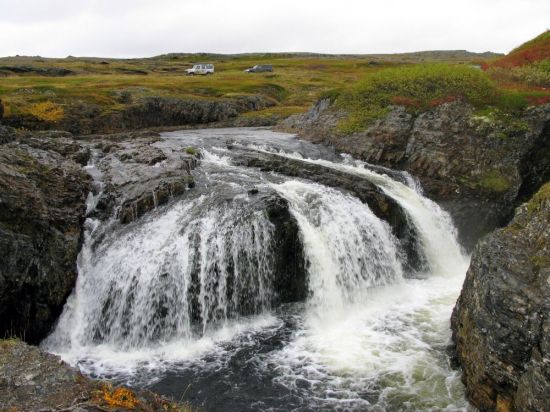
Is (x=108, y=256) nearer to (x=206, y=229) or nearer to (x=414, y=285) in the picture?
(x=206, y=229)

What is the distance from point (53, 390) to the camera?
384 inches

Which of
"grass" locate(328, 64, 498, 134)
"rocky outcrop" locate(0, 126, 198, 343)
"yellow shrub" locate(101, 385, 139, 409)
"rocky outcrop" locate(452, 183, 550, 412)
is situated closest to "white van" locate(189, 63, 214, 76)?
"grass" locate(328, 64, 498, 134)

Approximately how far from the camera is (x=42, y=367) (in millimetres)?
10438

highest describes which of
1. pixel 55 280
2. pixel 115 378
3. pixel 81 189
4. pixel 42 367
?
pixel 81 189

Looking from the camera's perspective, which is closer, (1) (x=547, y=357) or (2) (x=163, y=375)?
(1) (x=547, y=357)

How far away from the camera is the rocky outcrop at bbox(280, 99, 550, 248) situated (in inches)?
1193

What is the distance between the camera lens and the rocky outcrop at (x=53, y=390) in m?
9.15

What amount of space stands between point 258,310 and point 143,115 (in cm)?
3767

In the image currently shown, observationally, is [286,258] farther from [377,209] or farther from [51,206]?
[51,206]

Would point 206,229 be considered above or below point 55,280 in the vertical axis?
above

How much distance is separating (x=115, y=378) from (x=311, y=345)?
748 centimetres

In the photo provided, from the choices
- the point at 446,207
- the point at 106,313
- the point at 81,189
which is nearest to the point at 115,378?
the point at 106,313

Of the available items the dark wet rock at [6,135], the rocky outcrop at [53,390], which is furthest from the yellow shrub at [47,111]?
the rocky outcrop at [53,390]

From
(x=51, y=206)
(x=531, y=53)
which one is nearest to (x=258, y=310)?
(x=51, y=206)
